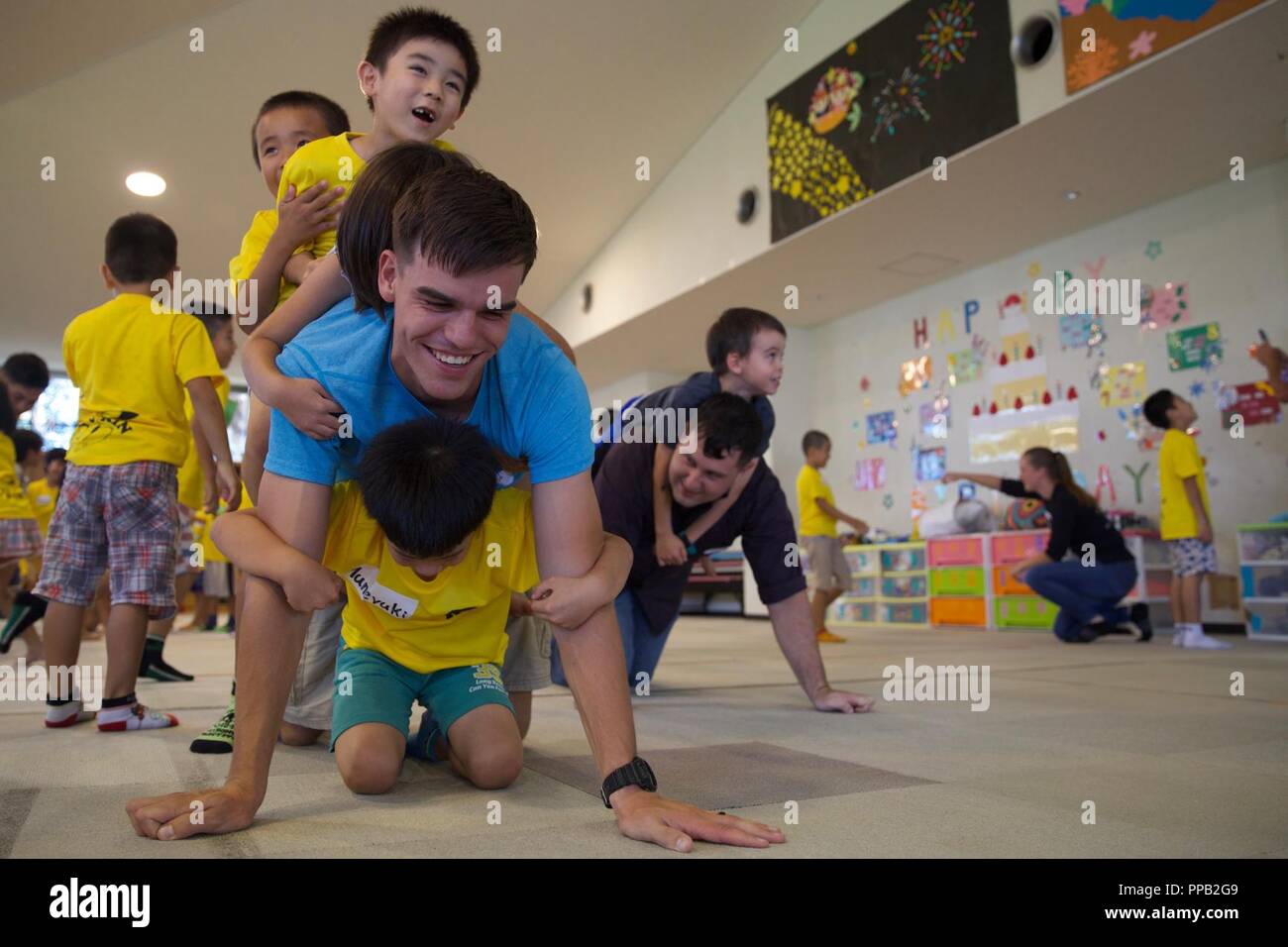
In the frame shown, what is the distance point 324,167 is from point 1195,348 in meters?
5.48

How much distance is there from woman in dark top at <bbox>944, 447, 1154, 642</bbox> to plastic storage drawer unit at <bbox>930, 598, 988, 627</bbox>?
114cm

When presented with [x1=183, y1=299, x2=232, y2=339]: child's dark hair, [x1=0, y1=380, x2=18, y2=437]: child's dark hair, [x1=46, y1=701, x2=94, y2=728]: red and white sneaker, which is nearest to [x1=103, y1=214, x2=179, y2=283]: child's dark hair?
[x1=183, y1=299, x2=232, y2=339]: child's dark hair

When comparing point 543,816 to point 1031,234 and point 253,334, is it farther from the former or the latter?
point 1031,234

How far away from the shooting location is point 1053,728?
2.09 m

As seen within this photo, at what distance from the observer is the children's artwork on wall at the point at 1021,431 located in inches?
251

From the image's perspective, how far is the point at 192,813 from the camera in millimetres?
1146

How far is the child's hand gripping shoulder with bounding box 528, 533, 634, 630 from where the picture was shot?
124 cm

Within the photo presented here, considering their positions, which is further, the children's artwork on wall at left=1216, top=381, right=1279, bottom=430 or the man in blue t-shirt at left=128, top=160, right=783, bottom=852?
the children's artwork on wall at left=1216, top=381, right=1279, bottom=430

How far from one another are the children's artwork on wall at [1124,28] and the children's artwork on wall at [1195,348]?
6.55ft

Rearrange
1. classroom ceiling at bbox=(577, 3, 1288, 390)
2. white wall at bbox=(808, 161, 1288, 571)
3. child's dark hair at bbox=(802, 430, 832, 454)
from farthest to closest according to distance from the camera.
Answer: child's dark hair at bbox=(802, 430, 832, 454) → white wall at bbox=(808, 161, 1288, 571) → classroom ceiling at bbox=(577, 3, 1288, 390)

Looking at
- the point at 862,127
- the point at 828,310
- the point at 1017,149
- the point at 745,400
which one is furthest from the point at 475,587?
the point at 828,310

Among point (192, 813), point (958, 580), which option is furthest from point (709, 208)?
point (192, 813)

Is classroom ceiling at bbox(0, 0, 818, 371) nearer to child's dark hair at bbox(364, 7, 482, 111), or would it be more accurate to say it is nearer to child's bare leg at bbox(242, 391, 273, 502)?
child's dark hair at bbox(364, 7, 482, 111)

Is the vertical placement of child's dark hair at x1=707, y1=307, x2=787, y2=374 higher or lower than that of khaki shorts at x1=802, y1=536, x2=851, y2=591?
higher
